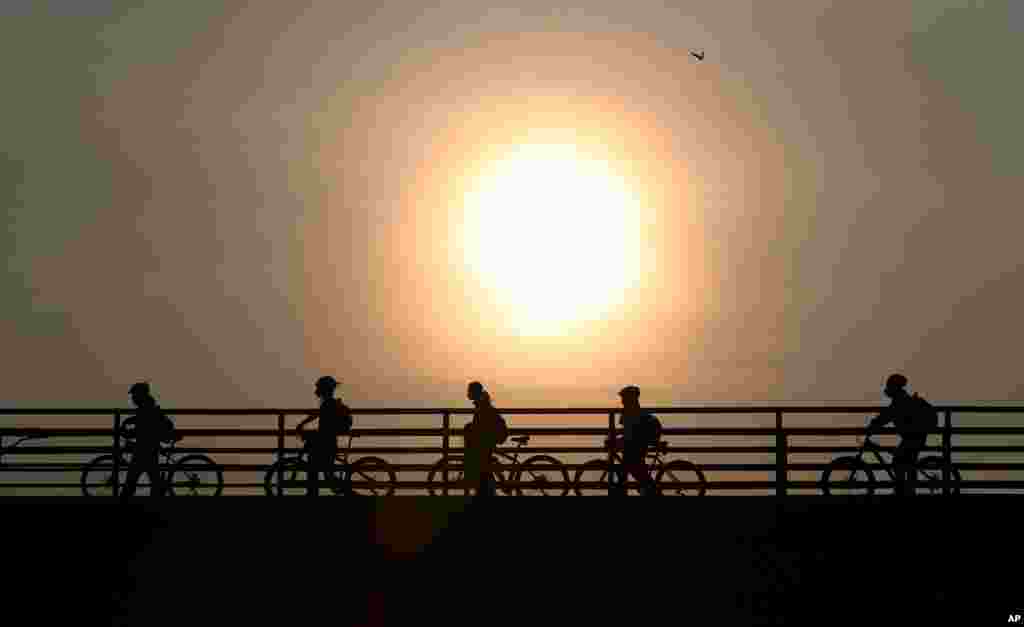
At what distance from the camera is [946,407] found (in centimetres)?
2744

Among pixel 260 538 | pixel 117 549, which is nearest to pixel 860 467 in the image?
pixel 260 538

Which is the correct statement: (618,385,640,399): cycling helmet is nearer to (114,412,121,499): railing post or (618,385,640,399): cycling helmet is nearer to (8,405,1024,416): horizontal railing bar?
(8,405,1024,416): horizontal railing bar

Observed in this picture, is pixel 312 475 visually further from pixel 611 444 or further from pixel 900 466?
pixel 900 466

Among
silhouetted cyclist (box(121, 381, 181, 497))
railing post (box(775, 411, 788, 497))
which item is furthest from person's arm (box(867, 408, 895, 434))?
silhouetted cyclist (box(121, 381, 181, 497))

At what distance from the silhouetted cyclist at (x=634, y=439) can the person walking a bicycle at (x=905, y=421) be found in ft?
11.2

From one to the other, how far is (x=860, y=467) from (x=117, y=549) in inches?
442

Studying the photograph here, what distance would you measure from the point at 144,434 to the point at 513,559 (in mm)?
6835

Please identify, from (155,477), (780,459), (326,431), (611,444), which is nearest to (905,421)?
(780,459)

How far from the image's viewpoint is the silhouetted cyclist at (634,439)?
2708 centimetres

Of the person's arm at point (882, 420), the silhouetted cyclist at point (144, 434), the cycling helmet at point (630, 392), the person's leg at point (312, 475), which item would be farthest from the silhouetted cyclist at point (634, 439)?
the silhouetted cyclist at point (144, 434)

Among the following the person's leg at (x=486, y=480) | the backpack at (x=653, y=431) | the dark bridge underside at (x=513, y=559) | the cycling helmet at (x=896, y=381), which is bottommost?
the dark bridge underside at (x=513, y=559)

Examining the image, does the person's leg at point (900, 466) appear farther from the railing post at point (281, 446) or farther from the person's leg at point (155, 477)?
the person's leg at point (155, 477)

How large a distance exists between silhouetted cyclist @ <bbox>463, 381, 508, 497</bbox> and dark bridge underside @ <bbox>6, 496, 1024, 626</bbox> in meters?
2.05

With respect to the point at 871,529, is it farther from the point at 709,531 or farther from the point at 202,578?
the point at 202,578
